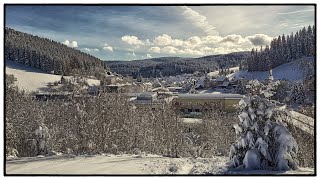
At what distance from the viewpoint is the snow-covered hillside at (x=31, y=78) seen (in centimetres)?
673

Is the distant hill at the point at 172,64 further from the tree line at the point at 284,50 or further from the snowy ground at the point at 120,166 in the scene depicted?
the snowy ground at the point at 120,166

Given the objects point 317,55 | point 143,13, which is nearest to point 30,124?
point 143,13

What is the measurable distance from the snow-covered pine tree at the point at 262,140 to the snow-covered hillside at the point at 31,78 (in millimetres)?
2987

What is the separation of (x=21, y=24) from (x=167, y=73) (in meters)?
2.92

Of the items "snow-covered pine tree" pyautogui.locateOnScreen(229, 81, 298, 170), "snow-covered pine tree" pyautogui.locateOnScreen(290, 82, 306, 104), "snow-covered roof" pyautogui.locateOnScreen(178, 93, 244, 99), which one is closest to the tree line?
"snow-covered pine tree" pyautogui.locateOnScreen(290, 82, 306, 104)

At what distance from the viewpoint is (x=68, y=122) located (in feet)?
31.7

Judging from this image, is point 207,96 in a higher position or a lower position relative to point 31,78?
lower

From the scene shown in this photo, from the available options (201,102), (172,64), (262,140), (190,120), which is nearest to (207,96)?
(201,102)

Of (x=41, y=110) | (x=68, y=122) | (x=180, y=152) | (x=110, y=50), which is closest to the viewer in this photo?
(x=110, y=50)

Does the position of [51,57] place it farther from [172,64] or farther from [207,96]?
[207,96]

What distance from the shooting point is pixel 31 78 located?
7258 mm

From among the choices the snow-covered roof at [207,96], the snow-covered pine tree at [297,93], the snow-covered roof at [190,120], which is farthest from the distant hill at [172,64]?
the snow-covered roof at [190,120]

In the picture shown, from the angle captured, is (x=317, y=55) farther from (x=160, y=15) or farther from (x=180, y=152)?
(x=180, y=152)

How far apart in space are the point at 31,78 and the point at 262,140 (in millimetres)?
4097
